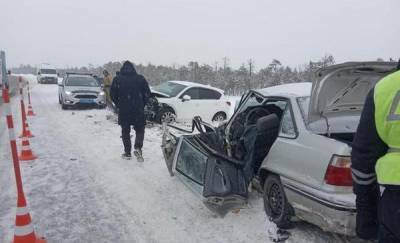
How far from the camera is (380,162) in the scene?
1782 mm

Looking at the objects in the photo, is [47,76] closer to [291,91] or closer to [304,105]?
[291,91]

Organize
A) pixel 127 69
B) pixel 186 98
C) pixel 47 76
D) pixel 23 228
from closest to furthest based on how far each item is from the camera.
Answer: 1. pixel 23 228
2. pixel 127 69
3. pixel 186 98
4. pixel 47 76

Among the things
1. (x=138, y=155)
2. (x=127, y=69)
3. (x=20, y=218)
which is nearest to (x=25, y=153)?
(x=138, y=155)

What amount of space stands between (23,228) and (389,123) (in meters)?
3.33

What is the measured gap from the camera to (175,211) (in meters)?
4.73

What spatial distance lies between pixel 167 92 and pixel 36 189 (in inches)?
313

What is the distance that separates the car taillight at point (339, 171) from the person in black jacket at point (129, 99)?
4.54 m

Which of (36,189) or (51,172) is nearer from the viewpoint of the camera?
(36,189)

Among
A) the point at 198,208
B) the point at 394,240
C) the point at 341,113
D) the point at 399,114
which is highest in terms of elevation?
the point at 399,114

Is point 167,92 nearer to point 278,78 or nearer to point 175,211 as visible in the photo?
point 175,211

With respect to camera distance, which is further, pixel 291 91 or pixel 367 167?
pixel 291 91

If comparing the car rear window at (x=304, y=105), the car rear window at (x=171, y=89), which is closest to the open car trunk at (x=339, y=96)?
the car rear window at (x=304, y=105)

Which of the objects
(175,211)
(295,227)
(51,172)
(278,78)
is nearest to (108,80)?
(51,172)

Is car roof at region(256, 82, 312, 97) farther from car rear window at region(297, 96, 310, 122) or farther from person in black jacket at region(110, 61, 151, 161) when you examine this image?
person in black jacket at region(110, 61, 151, 161)
